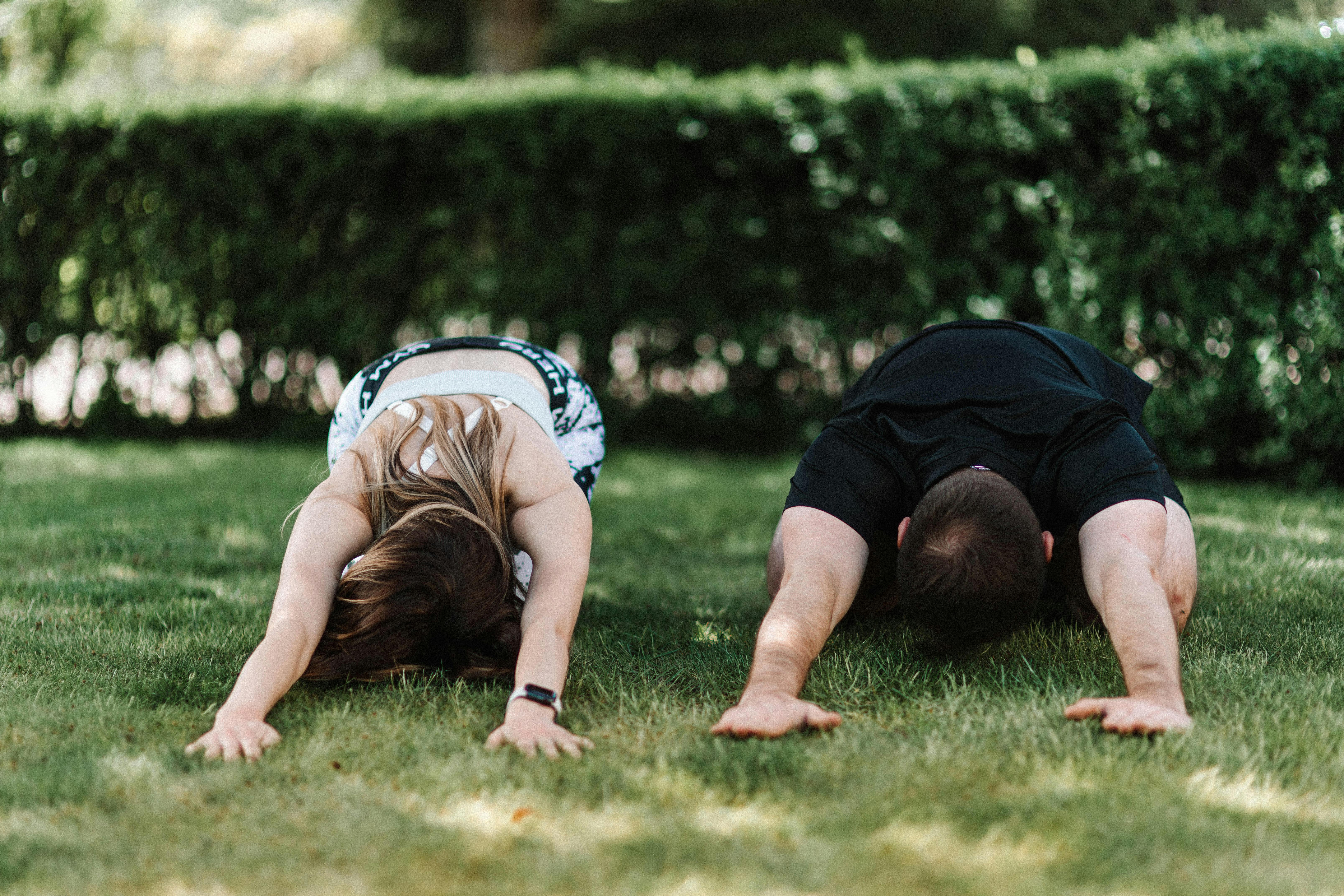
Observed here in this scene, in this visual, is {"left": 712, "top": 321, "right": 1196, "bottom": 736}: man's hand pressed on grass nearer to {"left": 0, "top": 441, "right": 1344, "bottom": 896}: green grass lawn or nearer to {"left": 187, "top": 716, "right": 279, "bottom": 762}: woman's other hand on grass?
{"left": 0, "top": 441, "right": 1344, "bottom": 896}: green grass lawn

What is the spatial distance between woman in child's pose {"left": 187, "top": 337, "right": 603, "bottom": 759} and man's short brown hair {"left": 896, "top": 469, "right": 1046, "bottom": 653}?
0.99 meters

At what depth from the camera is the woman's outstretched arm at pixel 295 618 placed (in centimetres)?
255

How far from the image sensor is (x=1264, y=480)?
A: 607 centimetres

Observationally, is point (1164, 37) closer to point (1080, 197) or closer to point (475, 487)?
point (1080, 197)

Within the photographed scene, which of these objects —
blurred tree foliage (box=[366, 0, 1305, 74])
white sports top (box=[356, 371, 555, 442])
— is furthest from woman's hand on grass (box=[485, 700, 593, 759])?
blurred tree foliage (box=[366, 0, 1305, 74])

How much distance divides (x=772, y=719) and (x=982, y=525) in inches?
31.7

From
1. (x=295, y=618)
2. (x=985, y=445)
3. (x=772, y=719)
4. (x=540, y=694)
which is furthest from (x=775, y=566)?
(x=295, y=618)

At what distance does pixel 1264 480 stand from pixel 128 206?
8.27 m

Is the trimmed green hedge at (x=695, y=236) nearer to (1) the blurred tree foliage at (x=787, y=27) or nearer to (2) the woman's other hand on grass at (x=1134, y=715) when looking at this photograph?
(2) the woman's other hand on grass at (x=1134, y=715)

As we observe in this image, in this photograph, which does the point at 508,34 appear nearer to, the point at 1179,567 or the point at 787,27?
the point at 787,27

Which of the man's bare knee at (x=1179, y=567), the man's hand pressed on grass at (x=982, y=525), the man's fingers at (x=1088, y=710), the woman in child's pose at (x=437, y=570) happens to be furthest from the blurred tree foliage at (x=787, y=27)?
the man's fingers at (x=1088, y=710)

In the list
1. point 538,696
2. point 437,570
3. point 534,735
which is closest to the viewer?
point 534,735

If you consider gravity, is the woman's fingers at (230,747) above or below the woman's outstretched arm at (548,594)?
below

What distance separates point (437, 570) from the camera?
9.14 ft
